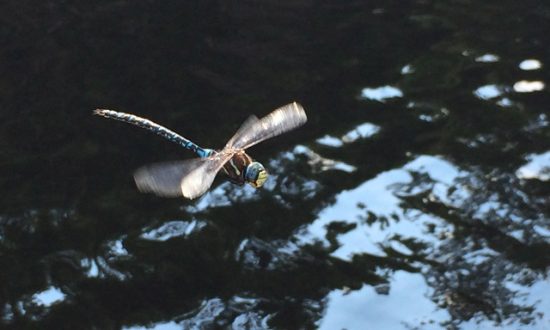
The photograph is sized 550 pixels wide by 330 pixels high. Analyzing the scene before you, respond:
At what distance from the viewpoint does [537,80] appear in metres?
8.21

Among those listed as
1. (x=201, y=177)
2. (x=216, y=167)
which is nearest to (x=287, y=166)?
(x=216, y=167)

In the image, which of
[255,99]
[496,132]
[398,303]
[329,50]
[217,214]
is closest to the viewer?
[398,303]

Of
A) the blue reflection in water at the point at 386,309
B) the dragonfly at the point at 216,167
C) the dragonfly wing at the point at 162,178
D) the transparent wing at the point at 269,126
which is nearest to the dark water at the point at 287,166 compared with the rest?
the blue reflection in water at the point at 386,309

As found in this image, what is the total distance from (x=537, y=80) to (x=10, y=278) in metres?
5.02

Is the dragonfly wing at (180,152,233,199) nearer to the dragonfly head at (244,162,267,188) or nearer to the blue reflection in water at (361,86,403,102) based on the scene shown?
the dragonfly head at (244,162,267,188)

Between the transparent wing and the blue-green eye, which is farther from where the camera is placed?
the transparent wing

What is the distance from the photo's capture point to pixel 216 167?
4570 mm

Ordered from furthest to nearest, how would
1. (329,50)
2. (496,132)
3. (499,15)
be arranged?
(499,15) < (329,50) < (496,132)

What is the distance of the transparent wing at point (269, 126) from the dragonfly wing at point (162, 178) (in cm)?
55

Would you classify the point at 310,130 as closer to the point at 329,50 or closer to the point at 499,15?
the point at 329,50

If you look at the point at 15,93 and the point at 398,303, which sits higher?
the point at 15,93

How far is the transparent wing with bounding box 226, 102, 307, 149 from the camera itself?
4.92 m

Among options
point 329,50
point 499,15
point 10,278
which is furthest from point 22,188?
point 499,15

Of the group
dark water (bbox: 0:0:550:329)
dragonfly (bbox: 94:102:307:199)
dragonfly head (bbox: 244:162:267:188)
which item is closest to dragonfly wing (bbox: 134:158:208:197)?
dragonfly (bbox: 94:102:307:199)
